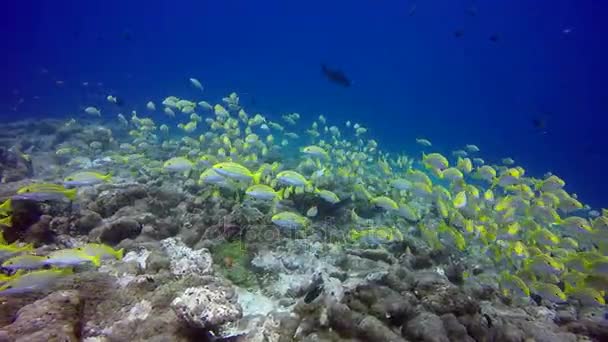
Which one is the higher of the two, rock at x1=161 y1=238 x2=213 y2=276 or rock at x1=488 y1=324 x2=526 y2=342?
rock at x1=488 y1=324 x2=526 y2=342

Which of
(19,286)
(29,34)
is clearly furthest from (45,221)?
(29,34)

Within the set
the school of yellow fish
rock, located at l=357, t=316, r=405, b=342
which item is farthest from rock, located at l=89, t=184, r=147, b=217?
rock, located at l=357, t=316, r=405, b=342

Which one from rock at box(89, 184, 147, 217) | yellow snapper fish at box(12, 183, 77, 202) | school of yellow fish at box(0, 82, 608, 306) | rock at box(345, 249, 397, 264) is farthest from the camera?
rock at box(89, 184, 147, 217)

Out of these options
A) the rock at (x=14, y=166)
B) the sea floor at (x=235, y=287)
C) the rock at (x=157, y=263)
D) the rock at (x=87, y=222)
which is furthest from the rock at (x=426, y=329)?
the rock at (x=14, y=166)

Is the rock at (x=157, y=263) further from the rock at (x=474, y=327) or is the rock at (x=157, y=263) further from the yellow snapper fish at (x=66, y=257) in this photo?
the rock at (x=474, y=327)

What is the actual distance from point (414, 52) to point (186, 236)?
15171 centimetres

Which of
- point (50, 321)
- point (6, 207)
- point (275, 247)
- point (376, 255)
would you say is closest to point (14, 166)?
point (6, 207)

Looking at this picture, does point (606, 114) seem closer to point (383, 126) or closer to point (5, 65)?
point (383, 126)

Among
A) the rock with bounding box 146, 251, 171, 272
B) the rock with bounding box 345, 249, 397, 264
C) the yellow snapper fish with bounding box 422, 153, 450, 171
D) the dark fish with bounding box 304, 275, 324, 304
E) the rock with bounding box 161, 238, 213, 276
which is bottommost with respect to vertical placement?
the rock with bounding box 146, 251, 171, 272

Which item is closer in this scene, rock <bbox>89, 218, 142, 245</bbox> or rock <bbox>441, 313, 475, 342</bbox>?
rock <bbox>441, 313, 475, 342</bbox>

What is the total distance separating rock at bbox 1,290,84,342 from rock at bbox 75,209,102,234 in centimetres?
372

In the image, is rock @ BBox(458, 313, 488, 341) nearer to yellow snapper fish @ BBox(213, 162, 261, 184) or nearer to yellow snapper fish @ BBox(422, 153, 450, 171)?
yellow snapper fish @ BBox(213, 162, 261, 184)

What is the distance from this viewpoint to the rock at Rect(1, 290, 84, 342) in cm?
339

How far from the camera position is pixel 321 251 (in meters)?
7.68
